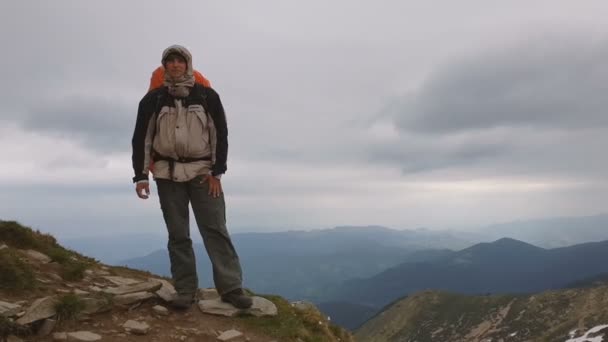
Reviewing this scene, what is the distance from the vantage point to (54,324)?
7406mm

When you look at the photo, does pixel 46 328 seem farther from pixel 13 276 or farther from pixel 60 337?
pixel 13 276

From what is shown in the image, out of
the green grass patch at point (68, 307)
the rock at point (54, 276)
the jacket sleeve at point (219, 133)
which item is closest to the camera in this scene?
the green grass patch at point (68, 307)

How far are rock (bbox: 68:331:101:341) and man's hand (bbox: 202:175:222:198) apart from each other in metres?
3.30

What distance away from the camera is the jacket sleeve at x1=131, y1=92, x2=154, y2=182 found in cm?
858

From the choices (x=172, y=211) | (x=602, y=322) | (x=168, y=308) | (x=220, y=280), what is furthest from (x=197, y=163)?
(x=602, y=322)

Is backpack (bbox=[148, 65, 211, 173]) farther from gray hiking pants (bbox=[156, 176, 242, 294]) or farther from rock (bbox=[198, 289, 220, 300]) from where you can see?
rock (bbox=[198, 289, 220, 300])

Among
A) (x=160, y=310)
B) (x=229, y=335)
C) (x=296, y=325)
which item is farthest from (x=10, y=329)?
(x=296, y=325)

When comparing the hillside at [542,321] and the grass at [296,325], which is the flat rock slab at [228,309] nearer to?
the grass at [296,325]

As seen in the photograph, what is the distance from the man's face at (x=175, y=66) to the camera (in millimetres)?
8414

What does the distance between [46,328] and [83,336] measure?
60 cm

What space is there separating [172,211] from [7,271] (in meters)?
3.52

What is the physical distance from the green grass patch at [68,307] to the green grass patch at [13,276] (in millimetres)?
1558

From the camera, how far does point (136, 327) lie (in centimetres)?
809

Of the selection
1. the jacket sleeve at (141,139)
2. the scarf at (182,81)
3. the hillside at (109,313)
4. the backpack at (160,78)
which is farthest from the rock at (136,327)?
the backpack at (160,78)
